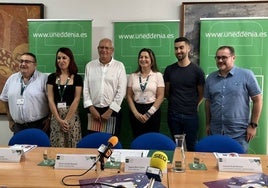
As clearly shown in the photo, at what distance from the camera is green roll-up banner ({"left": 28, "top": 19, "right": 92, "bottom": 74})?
13.6ft

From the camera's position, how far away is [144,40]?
13.4 feet

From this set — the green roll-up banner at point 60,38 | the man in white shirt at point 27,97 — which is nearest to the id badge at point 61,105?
the man in white shirt at point 27,97

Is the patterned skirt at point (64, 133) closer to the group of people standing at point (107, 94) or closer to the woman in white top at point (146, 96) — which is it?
the group of people standing at point (107, 94)

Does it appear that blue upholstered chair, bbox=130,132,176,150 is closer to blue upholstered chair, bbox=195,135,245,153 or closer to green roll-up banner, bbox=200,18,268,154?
blue upholstered chair, bbox=195,135,245,153

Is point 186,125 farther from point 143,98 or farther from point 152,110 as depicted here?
point 143,98

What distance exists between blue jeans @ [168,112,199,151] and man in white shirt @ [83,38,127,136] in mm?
678

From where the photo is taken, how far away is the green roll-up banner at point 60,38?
13.6 feet

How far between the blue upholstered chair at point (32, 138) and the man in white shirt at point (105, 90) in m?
0.89

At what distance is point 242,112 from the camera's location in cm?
334

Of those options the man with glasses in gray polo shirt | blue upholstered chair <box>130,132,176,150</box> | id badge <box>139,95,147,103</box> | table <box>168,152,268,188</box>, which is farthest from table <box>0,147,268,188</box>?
id badge <box>139,95,147,103</box>

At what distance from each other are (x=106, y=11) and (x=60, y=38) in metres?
0.74

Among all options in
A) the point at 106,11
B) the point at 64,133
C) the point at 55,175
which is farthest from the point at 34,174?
the point at 106,11

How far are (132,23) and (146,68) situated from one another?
0.76 m

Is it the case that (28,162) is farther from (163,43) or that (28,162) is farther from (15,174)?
(163,43)
